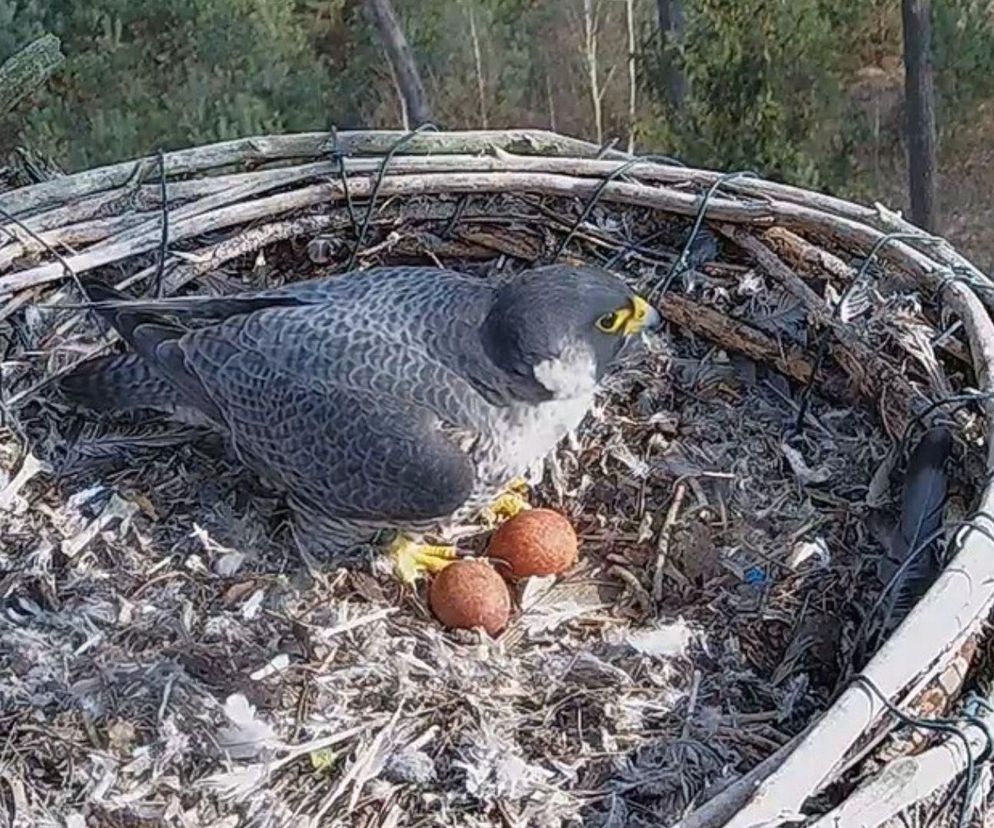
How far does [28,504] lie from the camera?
2.33 m

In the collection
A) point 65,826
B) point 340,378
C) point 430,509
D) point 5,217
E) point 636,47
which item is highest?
point 5,217

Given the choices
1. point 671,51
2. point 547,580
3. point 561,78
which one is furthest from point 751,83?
point 547,580

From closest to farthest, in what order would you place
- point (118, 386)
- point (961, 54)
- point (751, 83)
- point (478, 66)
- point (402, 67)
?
point (118, 386)
point (402, 67)
point (751, 83)
point (478, 66)
point (961, 54)

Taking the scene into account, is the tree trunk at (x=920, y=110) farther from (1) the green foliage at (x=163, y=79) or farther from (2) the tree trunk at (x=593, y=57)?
(1) the green foliage at (x=163, y=79)

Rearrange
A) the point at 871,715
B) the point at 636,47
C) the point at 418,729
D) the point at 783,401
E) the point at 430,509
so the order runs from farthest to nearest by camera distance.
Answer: the point at 636,47
the point at 783,401
the point at 430,509
the point at 418,729
the point at 871,715

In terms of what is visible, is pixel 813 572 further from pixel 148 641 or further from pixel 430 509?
pixel 148 641

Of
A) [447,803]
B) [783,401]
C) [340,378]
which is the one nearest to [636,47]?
[783,401]

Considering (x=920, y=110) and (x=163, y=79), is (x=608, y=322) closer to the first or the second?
(x=920, y=110)

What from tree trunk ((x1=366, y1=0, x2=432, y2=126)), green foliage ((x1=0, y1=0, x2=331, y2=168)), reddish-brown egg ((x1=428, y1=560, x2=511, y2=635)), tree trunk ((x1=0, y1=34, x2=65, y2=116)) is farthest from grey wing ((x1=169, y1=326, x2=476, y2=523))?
green foliage ((x1=0, y1=0, x2=331, y2=168))

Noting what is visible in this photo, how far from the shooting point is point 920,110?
15.0 ft

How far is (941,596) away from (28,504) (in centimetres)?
138

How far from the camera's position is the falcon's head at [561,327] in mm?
2104

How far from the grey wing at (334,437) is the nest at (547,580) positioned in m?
0.17

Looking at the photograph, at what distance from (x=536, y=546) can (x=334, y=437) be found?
353 mm
